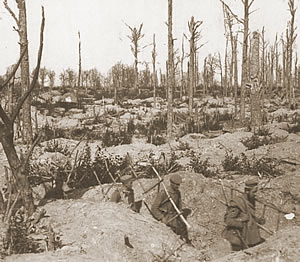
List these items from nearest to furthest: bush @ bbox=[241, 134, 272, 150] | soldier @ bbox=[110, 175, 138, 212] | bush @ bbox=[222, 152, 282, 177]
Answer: soldier @ bbox=[110, 175, 138, 212] → bush @ bbox=[222, 152, 282, 177] → bush @ bbox=[241, 134, 272, 150]

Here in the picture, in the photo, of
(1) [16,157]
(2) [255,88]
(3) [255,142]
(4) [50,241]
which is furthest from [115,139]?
(4) [50,241]

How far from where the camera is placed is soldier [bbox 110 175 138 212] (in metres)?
6.07

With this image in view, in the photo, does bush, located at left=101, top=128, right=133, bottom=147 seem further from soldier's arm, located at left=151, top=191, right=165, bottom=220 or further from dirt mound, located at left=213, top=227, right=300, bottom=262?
dirt mound, located at left=213, top=227, right=300, bottom=262

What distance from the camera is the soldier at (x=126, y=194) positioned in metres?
6.07

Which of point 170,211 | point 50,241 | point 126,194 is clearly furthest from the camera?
point 126,194

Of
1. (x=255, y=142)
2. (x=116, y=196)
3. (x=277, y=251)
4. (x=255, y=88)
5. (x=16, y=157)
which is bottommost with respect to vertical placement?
(x=116, y=196)

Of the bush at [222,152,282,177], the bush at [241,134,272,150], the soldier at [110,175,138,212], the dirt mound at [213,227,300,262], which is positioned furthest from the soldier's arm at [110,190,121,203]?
the bush at [241,134,272,150]

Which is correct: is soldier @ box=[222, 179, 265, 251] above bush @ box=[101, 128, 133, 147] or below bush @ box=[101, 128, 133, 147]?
below

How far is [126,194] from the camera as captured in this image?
6176 millimetres

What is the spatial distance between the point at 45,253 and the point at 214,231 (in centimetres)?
304

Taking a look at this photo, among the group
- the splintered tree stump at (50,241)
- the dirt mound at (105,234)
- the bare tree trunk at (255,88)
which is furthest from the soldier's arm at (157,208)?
the bare tree trunk at (255,88)

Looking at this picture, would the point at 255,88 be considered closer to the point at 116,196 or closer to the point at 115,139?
the point at 115,139

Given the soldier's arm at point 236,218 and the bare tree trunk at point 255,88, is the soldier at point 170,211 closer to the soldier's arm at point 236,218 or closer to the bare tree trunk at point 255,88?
the soldier's arm at point 236,218

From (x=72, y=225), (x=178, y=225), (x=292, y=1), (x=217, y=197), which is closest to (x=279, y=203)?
(x=217, y=197)
